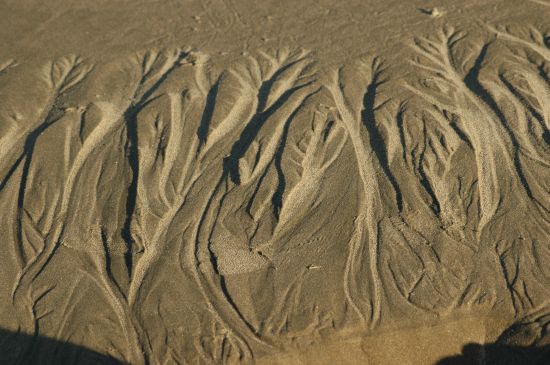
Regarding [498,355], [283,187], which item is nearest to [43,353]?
[283,187]

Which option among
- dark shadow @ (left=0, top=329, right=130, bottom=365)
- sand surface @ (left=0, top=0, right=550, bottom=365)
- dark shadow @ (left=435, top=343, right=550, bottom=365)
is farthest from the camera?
sand surface @ (left=0, top=0, right=550, bottom=365)

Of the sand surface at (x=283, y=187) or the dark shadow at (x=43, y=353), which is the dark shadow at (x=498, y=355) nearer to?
the sand surface at (x=283, y=187)

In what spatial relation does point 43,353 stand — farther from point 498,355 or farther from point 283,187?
point 498,355

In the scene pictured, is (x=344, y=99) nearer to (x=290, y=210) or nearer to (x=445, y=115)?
(x=445, y=115)

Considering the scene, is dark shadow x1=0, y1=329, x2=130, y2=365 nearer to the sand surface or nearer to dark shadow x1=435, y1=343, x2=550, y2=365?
the sand surface

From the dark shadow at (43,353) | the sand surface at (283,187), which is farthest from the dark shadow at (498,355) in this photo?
the dark shadow at (43,353)

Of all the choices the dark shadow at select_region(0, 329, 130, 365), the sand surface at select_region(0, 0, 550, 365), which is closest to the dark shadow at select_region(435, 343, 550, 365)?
the sand surface at select_region(0, 0, 550, 365)

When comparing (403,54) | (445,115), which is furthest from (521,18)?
(445,115)
